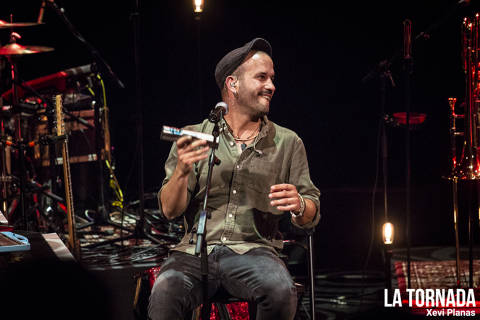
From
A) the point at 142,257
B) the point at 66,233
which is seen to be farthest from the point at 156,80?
the point at 142,257

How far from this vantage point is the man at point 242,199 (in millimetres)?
2617

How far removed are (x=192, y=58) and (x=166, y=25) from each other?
60 cm

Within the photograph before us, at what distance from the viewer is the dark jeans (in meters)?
2.60

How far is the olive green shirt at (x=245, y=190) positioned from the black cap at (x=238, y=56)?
365 millimetres

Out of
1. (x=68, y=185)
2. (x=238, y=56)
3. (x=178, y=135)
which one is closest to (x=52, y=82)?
(x=68, y=185)

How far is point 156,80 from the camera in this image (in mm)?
8164

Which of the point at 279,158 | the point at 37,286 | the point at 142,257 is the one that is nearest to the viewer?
the point at 37,286

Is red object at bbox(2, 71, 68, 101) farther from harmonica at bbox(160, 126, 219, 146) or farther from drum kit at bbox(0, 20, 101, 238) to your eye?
harmonica at bbox(160, 126, 219, 146)

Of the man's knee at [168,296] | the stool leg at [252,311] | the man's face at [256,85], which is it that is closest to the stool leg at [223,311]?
the stool leg at [252,311]

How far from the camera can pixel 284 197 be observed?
2.62 m

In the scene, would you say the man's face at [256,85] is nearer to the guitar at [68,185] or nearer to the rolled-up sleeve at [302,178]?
the rolled-up sleeve at [302,178]

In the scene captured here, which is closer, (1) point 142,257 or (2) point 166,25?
(1) point 142,257

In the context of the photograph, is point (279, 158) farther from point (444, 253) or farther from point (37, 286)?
point (444, 253)

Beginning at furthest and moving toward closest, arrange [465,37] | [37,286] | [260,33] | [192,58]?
1. [192,58]
2. [260,33]
3. [465,37]
4. [37,286]
